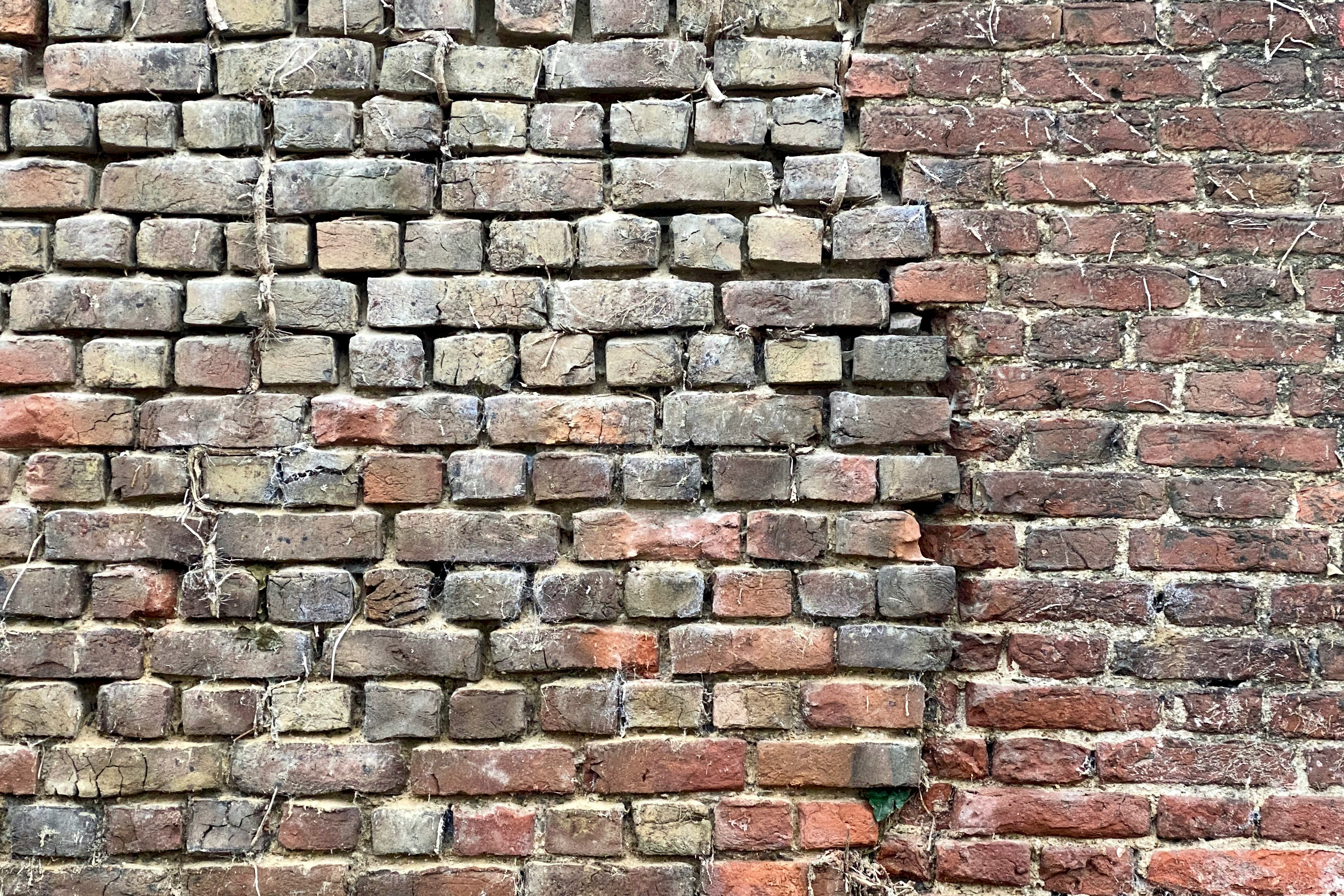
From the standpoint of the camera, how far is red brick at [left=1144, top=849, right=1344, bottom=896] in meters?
1.58

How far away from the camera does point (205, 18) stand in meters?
1.62

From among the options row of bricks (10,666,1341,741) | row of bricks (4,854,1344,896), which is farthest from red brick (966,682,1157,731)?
row of bricks (4,854,1344,896)

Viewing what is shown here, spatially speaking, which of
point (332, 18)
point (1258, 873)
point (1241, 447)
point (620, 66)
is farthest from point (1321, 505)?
point (332, 18)

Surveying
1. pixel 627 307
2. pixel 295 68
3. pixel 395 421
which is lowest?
pixel 395 421

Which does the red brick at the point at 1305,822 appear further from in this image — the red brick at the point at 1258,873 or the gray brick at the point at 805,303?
the gray brick at the point at 805,303

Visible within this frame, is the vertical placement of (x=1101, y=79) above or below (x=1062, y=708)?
above

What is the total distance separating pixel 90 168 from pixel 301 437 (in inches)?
25.0

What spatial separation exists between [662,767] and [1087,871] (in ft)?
2.59

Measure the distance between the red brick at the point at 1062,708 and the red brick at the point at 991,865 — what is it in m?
0.22

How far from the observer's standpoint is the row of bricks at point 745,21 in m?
1.62

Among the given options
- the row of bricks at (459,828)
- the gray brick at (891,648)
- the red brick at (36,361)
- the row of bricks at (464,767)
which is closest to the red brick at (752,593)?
the gray brick at (891,648)

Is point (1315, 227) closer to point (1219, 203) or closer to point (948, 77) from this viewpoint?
point (1219, 203)

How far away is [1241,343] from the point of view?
5.39 feet

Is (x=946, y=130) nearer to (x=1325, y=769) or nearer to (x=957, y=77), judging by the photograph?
(x=957, y=77)
